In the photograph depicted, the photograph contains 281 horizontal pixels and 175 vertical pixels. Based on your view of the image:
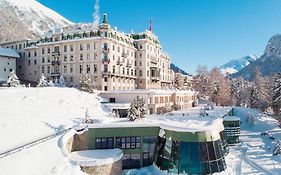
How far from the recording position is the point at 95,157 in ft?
103

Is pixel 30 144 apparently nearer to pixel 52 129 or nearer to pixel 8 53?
pixel 52 129

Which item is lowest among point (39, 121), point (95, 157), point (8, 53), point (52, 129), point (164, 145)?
point (95, 157)

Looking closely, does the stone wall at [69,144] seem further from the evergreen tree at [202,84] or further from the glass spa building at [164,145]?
the evergreen tree at [202,84]

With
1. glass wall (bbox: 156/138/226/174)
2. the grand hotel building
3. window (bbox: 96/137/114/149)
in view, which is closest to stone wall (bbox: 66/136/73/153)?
window (bbox: 96/137/114/149)

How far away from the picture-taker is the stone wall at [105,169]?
28.9 meters

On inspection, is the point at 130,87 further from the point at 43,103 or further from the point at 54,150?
the point at 54,150

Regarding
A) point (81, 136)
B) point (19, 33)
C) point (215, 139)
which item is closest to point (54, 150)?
point (81, 136)

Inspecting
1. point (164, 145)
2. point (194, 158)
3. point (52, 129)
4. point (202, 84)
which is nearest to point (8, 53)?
point (52, 129)

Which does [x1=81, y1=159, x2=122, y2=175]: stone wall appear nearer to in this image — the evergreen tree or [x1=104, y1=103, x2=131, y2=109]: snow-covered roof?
[x1=104, y1=103, x2=131, y2=109]: snow-covered roof

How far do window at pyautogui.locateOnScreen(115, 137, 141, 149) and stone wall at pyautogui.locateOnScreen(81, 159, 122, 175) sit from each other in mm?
3891

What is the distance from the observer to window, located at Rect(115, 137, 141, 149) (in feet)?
120

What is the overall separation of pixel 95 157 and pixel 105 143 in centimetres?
464

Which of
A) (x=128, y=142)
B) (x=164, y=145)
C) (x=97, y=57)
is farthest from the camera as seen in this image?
(x=97, y=57)

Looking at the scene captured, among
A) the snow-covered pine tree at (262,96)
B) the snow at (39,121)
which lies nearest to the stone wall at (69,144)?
the snow at (39,121)
